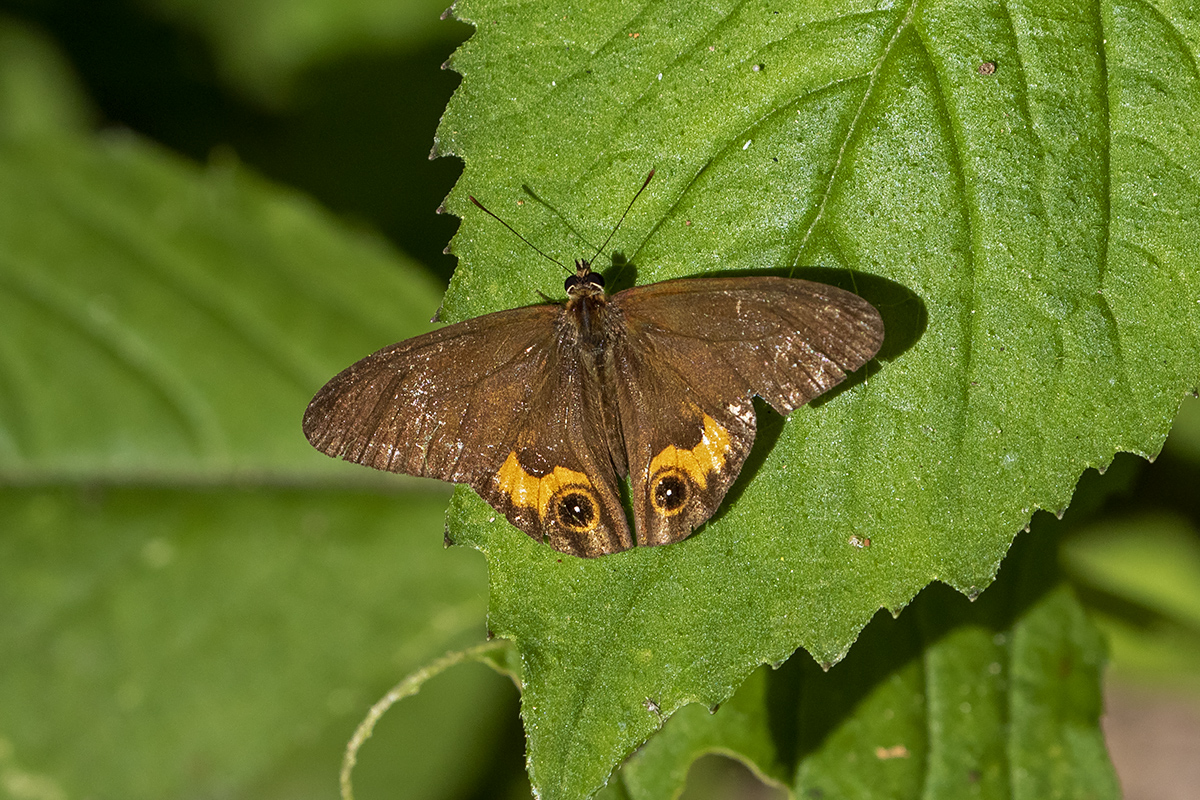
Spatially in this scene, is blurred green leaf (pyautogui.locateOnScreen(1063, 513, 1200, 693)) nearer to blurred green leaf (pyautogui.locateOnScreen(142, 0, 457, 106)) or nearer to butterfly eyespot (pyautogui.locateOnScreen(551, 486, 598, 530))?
butterfly eyespot (pyautogui.locateOnScreen(551, 486, 598, 530))

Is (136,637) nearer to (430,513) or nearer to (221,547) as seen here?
(221,547)

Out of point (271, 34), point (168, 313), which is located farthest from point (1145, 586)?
point (271, 34)

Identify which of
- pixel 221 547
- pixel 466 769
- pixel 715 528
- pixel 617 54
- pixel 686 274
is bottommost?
pixel 466 769

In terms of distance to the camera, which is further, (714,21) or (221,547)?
(221,547)

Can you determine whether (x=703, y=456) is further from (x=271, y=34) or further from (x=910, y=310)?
(x=271, y=34)

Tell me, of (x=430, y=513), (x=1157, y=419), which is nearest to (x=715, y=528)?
(x=1157, y=419)

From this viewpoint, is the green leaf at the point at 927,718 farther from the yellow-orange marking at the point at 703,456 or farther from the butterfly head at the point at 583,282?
the butterfly head at the point at 583,282

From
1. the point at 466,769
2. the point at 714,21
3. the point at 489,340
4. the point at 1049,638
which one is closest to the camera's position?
the point at 714,21
